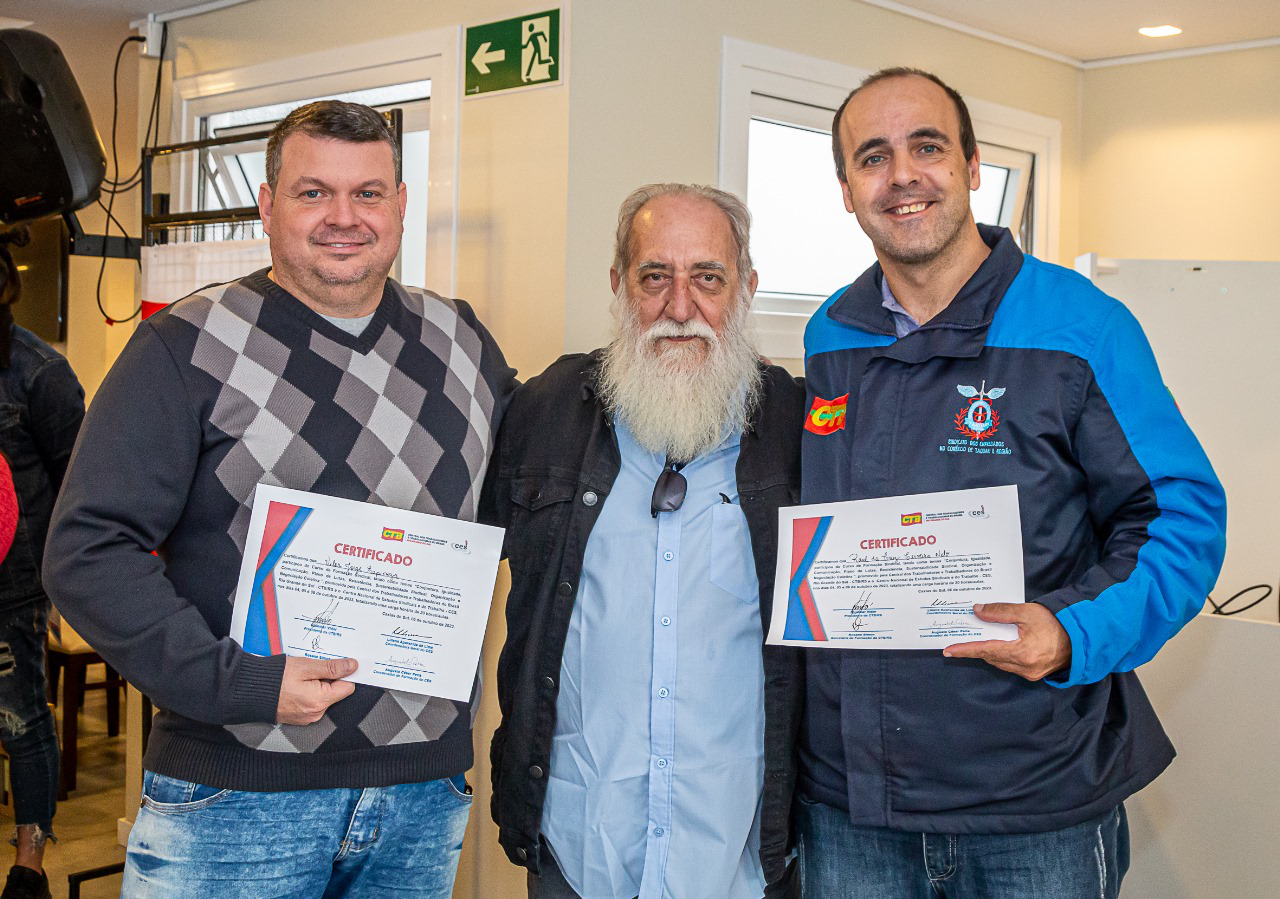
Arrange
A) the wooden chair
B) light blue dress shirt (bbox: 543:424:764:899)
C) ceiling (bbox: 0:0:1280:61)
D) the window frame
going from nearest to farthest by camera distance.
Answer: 1. light blue dress shirt (bbox: 543:424:764:899)
2. the window frame
3. ceiling (bbox: 0:0:1280:61)
4. the wooden chair

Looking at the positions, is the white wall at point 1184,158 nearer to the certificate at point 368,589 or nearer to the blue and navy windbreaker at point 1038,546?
the blue and navy windbreaker at point 1038,546

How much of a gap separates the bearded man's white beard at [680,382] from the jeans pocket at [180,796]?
0.91m

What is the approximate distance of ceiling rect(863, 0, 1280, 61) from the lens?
14.2 ft

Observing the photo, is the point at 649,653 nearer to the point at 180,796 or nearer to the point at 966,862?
the point at 966,862

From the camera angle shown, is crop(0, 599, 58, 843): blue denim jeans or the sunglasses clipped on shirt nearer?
the sunglasses clipped on shirt

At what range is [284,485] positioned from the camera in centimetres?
179

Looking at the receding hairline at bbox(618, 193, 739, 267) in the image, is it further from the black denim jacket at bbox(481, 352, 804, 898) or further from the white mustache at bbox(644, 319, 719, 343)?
the black denim jacket at bbox(481, 352, 804, 898)

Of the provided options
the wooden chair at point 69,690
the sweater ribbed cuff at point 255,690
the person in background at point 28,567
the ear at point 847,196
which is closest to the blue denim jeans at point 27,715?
the person in background at point 28,567

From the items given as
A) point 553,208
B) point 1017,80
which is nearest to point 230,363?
point 553,208

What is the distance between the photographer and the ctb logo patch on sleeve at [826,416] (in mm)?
1954

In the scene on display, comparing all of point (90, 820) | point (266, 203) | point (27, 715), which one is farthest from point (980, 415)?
point (90, 820)

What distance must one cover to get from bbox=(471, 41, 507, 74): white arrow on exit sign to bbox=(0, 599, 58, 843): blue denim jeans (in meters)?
2.11

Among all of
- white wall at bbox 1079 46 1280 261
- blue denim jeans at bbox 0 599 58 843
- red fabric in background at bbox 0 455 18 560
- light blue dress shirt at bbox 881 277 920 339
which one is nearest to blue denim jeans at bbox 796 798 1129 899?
light blue dress shirt at bbox 881 277 920 339

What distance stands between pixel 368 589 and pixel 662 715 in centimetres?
53
